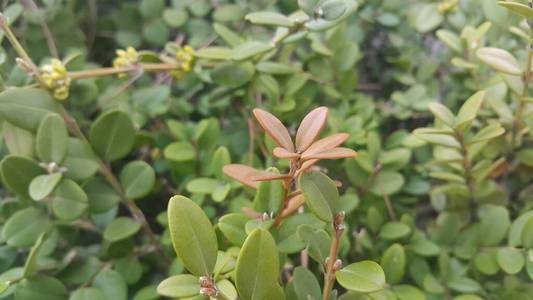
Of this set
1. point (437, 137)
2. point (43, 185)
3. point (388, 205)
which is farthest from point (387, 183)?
point (43, 185)

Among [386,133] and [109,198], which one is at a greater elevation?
[109,198]

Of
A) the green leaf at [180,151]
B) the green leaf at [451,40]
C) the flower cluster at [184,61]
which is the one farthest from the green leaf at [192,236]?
the green leaf at [451,40]

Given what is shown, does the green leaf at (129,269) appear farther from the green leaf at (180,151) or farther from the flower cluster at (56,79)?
the flower cluster at (56,79)

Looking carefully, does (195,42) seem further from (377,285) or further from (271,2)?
(377,285)

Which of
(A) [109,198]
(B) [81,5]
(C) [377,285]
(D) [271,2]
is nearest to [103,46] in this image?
(B) [81,5]

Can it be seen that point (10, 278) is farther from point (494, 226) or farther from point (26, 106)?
point (494, 226)
